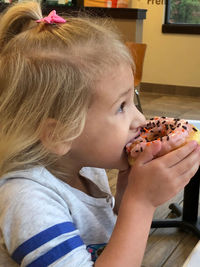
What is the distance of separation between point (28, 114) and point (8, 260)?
0.31 meters

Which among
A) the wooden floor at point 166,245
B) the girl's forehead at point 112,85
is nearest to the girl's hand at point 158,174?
the girl's forehead at point 112,85

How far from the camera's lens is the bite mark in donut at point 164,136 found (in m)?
0.84

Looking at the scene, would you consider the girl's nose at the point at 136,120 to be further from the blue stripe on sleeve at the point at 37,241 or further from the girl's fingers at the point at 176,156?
the blue stripe on sleeve at the point at 37,241

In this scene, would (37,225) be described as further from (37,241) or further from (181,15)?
(181,15)

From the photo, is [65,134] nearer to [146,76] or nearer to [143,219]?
[143,219]

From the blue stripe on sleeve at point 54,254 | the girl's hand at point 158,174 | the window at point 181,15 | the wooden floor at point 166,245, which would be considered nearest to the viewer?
the blue stripe on sleeve at point 54,254

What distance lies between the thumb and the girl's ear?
0.17 m

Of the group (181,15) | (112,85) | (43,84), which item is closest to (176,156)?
(112,85)

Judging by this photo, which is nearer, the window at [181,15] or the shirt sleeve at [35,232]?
the shirt sleeve at [35,232]

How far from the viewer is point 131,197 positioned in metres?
0.79

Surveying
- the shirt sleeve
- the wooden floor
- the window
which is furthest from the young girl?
the window

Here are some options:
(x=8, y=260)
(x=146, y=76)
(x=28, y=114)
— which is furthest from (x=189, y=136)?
(x=146, y=76)

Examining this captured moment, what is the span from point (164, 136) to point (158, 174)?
7.0 inches

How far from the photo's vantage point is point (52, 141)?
32.1 inches
